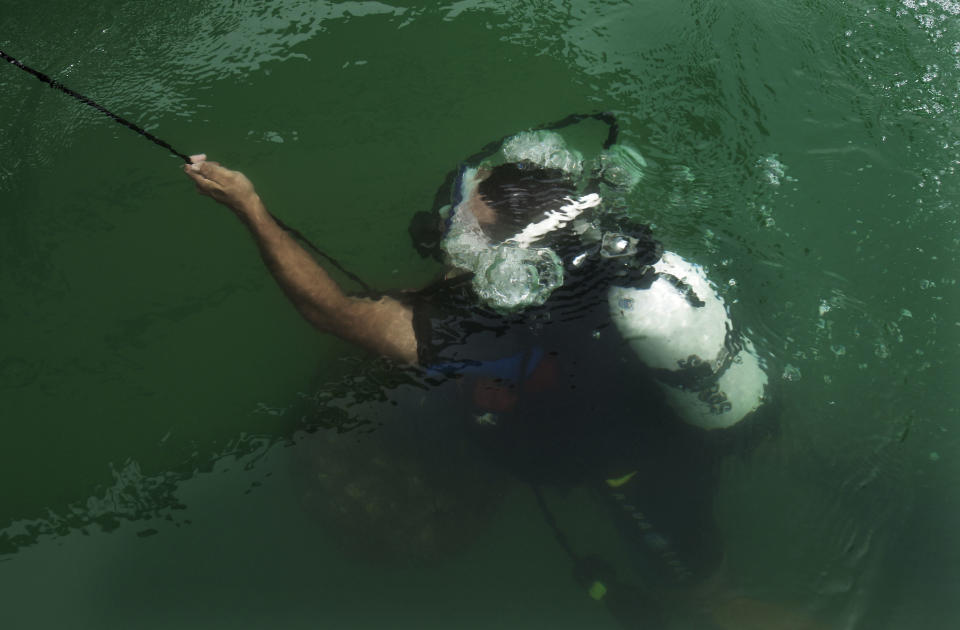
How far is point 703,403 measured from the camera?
279cm

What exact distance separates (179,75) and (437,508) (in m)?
3.38

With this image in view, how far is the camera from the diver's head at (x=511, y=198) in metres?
2.96

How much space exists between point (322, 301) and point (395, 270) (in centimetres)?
101

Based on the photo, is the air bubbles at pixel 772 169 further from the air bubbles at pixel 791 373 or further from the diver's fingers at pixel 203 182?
the diver's fingers at pixel 203 182

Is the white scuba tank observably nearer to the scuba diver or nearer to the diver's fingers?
the scuba diver

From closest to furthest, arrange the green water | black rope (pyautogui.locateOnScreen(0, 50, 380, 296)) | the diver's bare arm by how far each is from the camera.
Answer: black rope (pyautogui.locateOnScreen(0, 50, 380, 296)) → the diver's bare arm → the green water

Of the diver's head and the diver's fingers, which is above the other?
the diver's fingers

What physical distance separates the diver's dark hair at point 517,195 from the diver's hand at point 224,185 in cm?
103

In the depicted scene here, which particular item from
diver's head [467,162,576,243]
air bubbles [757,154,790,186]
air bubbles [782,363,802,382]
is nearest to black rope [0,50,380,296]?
diver's head [467,162,576,243]

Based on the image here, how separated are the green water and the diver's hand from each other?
1.05m

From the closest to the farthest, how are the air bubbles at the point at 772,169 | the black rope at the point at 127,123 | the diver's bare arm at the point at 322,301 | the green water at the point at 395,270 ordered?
the black rope at the point at 127,123 → the diver's bare arm at the point at 322,301 → the green water at the point at 395,270 → the air bubbles at the point at 772,169

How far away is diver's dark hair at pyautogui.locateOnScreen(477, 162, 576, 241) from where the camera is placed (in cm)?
296

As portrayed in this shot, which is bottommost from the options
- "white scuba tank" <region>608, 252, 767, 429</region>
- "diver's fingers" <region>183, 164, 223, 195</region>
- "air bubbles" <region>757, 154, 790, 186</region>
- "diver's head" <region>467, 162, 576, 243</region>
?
"white scuba tank" <region>608, 252, 767, 429</region>

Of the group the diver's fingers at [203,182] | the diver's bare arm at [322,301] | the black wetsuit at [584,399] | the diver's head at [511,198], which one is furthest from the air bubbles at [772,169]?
the diver's fingers at [203,182]
